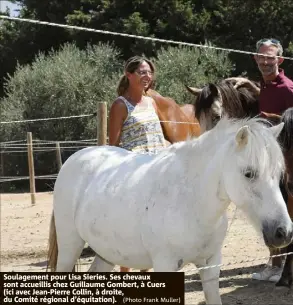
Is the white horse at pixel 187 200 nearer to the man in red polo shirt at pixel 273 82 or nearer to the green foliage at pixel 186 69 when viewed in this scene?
the man in red polo shirt at pixel 273 82

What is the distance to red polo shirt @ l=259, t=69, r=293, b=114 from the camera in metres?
4.40

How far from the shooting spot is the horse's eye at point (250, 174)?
8.79 ft

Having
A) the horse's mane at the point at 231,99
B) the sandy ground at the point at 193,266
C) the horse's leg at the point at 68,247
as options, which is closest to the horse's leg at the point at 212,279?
the sandy ground at the point at 193,266

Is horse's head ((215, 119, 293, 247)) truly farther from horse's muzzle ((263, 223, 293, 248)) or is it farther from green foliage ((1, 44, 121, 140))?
green foliage ((1, 44, 121, 140))

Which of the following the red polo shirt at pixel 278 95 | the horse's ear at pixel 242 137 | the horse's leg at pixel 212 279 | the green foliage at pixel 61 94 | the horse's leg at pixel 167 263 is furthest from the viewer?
the green foliage at pixel 61 94

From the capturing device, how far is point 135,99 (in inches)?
160

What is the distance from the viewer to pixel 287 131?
4.00m

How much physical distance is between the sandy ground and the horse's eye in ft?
1.08

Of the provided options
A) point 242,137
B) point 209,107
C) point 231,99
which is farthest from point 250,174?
point 231,99

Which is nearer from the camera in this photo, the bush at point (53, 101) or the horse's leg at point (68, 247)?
the horse's leg at point (68, 247)

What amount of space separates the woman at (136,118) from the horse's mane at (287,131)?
33.4 inches

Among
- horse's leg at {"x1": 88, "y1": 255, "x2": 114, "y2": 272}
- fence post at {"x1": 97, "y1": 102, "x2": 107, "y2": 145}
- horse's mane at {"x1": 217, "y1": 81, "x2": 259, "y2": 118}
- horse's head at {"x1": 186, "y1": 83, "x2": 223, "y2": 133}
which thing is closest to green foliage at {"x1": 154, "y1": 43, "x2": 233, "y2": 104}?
fence post at {"x1": 97, "y1": 102, "x2": 107, "y2": 145}

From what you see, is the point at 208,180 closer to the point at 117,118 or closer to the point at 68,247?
the point at 68,247

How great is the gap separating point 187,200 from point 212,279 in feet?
1.46
